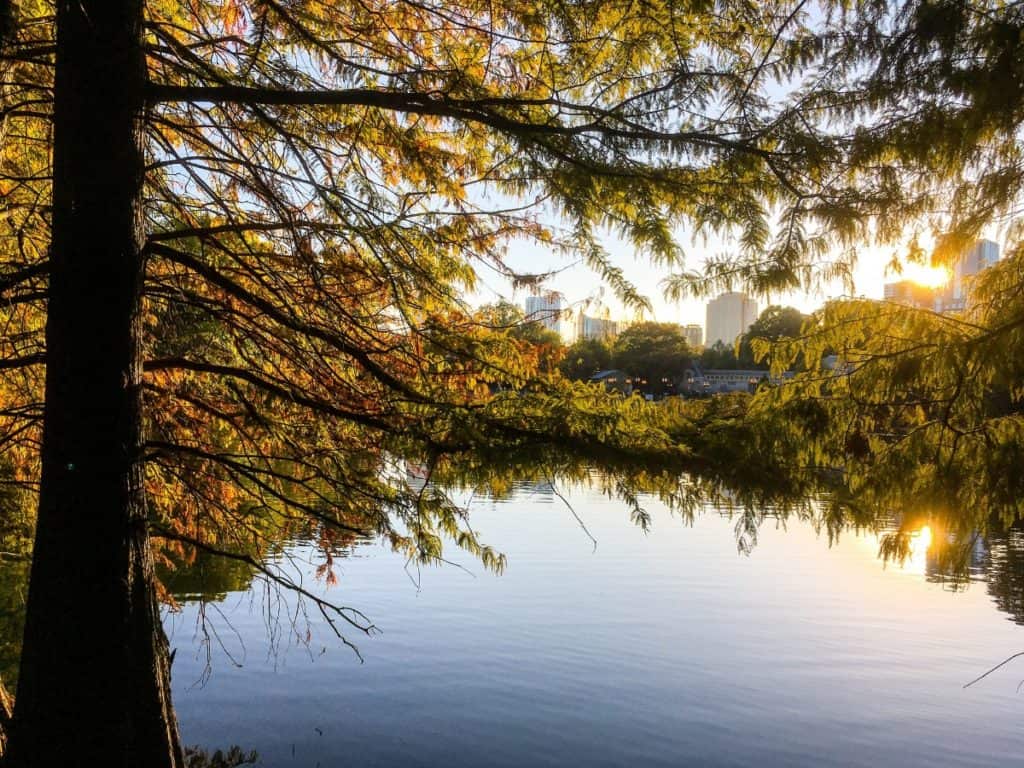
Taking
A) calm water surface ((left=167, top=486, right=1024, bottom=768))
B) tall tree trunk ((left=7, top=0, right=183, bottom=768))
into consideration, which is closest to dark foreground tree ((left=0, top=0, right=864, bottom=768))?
tall tree trunk ((left=7, top=0, right=183, bottom=768))

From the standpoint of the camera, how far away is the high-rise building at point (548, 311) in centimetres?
414

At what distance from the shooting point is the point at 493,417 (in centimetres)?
362

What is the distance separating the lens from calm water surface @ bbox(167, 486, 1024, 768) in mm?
8547

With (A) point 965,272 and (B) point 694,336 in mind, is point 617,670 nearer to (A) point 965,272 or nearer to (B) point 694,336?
(A) point 965,272

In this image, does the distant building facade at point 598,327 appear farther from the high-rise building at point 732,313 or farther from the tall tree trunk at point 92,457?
the tall tree trunk at point 92,457

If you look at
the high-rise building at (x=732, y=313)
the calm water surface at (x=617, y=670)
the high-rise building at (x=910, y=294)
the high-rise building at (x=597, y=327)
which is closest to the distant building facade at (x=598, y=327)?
the high-rise building at (x=597, y=327)

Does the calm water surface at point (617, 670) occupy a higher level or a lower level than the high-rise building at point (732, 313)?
lower

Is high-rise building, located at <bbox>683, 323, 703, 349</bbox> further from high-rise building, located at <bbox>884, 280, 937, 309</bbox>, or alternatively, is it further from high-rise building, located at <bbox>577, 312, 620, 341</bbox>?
high-rise building, located at <bbox>884, 280, 937, 309</bbox>

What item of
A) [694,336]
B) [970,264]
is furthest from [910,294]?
[694,336]

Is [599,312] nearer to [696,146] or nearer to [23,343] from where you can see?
[696,146]

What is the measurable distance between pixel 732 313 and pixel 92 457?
327 cm

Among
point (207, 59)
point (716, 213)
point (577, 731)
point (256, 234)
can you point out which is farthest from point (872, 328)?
point (577, 731)

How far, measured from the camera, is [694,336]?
3986mm

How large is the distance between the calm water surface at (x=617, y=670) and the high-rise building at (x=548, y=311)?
2955 millimetres
